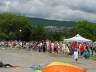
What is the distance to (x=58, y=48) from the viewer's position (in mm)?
49031

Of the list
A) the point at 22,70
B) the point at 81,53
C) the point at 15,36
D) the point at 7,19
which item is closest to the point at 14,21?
the point at 7,19

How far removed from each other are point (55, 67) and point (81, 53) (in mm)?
29719

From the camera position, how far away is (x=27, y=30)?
131500 millimetres

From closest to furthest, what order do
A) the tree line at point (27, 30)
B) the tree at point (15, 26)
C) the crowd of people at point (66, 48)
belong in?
the crowd of people at point (66, 48), the tree line at point (27, 30), the tree at point (15, 26)

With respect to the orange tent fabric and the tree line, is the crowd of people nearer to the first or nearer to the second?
the orange tent fabric

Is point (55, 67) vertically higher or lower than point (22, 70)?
higher

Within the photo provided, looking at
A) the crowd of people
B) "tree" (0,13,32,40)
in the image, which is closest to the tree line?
"tree" (0,13,32,40)

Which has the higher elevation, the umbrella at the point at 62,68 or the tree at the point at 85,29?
the umbrella at the point at 62,68

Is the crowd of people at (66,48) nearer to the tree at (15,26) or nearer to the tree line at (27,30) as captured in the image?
the tree line at (27,30)

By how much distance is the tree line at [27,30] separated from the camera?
121375 millimetres

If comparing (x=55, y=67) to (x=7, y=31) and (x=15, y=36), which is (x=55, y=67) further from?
(x=7, y=31)

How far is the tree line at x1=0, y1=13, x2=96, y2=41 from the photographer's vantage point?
12138 centimetres

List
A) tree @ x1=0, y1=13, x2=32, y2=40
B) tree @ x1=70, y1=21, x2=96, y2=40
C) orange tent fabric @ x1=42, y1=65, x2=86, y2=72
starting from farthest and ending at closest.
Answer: tree @ x1=70, y1=21, x2=96, y2=40, tree @ x1=0, y1=13, x2=32, y2=40, orange tent fabric @ x1=42, y1=65, x2=86, y2=72

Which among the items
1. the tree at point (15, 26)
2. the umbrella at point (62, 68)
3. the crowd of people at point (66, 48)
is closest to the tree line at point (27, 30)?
the tree at point (15, 26)
